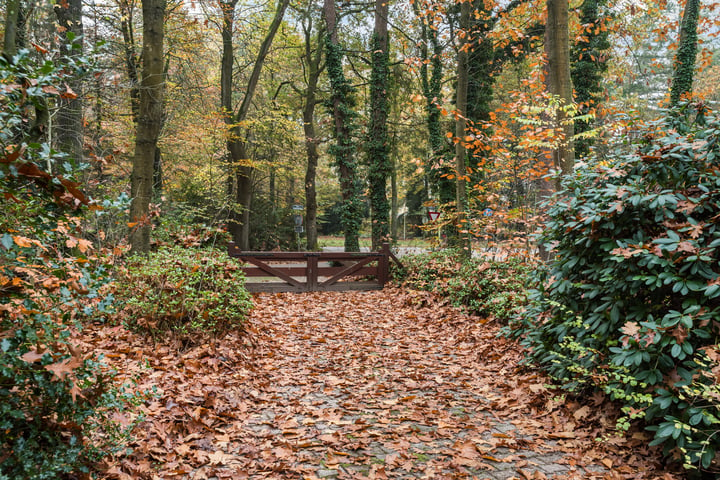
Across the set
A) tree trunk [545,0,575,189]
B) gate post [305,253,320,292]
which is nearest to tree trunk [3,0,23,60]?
gate post [305,253,320,292]

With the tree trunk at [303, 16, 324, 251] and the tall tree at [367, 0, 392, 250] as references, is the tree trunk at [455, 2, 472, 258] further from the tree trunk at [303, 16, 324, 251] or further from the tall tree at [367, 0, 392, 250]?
the tree trunk at [303, 16, 324, 251]

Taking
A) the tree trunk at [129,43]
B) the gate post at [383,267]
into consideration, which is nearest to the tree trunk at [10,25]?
the tree trunk at [129,43]

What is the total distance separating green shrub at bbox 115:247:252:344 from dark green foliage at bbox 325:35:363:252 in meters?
8.58

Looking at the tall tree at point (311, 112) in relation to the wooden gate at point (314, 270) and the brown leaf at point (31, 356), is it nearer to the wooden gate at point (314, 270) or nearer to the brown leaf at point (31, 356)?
the wooden gate at point (314, 270)

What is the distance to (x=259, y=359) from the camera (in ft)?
18.6

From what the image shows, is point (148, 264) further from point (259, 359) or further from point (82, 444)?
point (82, 444)

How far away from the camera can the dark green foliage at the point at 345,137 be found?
14.8 meters

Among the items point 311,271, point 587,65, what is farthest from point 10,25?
point 587,65

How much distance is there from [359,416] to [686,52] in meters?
14.7

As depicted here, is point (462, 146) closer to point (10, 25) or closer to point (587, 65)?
point (587, 65)

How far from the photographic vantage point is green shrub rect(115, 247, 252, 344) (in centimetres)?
532

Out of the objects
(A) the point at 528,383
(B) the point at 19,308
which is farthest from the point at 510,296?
(B) the point at 19,308

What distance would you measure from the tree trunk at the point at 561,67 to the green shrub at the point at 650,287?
6.57 feet

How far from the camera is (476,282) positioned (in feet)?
26.7
